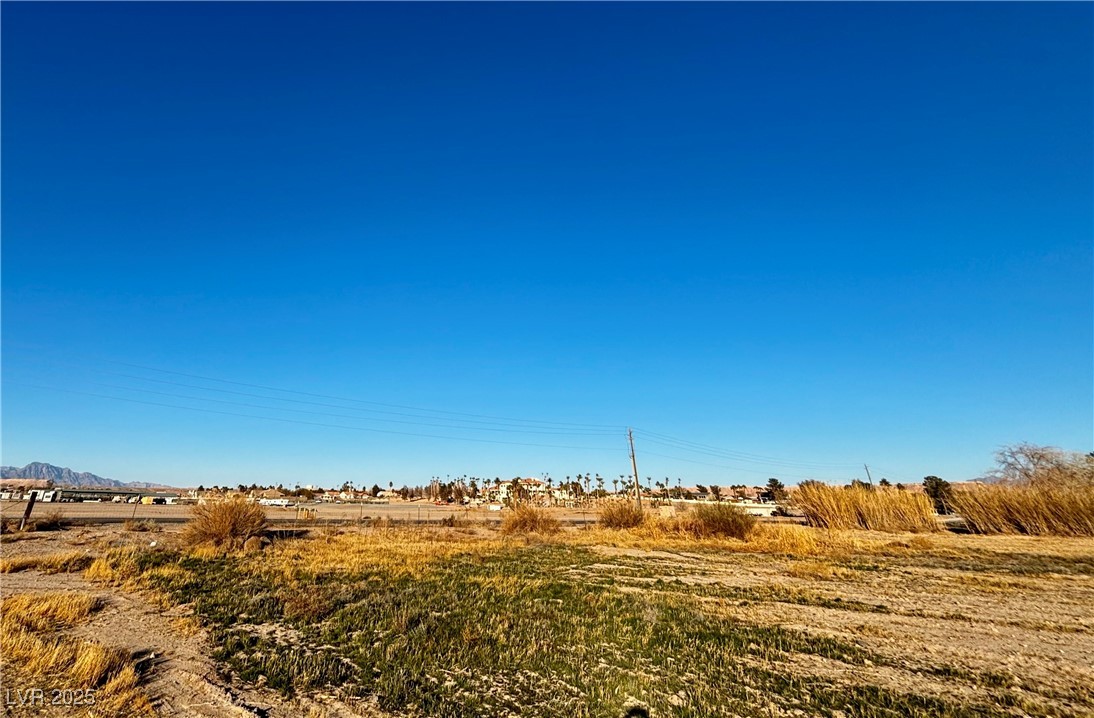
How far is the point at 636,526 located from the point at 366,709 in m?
29.4

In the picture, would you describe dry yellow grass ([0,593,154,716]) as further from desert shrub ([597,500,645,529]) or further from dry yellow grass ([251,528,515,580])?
desert shrub ([597,500,645,529])

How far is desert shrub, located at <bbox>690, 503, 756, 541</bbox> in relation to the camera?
87.4 ft

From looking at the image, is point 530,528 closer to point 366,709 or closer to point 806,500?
point 806,500

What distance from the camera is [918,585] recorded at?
13.5m

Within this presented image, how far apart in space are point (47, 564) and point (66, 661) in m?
11.0

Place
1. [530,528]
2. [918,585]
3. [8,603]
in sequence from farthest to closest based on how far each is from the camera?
[530,528] < [918,585] < [8,603]

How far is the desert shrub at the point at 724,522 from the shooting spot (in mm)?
26625

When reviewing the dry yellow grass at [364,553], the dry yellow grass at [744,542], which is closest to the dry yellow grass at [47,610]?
the dry yellow grass at [364,553]

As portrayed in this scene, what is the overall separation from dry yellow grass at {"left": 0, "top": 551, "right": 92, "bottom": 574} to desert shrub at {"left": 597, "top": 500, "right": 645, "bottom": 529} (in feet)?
88.8

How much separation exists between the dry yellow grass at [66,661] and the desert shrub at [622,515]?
2937 cm

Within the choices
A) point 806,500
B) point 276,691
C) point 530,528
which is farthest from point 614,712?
point 806,500

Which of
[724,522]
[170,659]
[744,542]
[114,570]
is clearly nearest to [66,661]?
[170,659]

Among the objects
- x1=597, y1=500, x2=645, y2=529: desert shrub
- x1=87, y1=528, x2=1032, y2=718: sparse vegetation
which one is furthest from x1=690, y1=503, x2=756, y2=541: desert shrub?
x1=87, y1=528, x2=1032, y2=718: sparse vegetation

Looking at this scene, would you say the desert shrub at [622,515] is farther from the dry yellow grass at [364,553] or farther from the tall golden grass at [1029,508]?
the tall golden grass at [1029,508]
